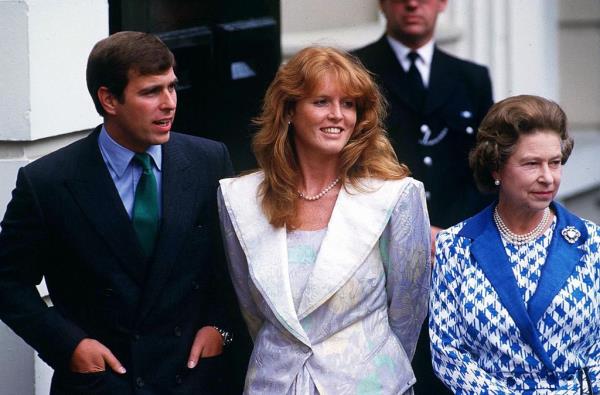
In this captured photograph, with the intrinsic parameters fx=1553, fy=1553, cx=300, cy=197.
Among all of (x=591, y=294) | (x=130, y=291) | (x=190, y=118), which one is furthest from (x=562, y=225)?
(x=190, y=118)

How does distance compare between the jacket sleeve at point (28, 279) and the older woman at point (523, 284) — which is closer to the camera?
the older woman at point (523, 284)

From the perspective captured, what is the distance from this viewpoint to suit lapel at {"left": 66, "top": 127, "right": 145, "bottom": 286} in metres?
4.34

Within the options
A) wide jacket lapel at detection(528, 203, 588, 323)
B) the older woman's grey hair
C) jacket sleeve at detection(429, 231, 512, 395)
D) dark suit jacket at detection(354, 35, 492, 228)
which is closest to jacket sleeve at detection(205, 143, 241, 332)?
jacket sleeve at detection(429, 231, 512, 395)

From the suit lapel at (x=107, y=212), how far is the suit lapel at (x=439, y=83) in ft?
5.80

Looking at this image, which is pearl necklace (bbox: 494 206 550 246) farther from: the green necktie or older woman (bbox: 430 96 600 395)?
the green necktie

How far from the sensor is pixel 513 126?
13.8ft

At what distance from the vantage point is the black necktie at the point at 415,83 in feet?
19.1

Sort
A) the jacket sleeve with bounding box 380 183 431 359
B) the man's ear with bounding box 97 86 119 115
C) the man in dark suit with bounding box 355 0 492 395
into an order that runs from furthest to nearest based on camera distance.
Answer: the man in dark suit with bounding box 355 0 492 395
the jacket sleeve with bounding box 380 183 431 359
the man's ear with bounding box 97 86 119 115

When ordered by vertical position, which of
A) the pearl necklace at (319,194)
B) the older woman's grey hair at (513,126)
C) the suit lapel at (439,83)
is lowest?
the pearl necklace at (319,194)

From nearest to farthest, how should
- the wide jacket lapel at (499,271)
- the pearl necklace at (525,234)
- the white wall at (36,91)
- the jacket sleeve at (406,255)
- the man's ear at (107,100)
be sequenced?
the wide jacket lapel at (499,271), the pearl necklace at (525,234), the man's ear at (107,100), the jacket sleeve at (406,255), the white wall at (36,91)

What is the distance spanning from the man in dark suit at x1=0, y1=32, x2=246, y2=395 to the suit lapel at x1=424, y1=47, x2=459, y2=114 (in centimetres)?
161

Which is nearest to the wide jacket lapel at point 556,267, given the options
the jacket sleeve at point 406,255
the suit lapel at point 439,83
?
the jacket sleeve at point 406,255

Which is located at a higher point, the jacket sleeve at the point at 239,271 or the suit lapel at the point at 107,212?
the suit lapel at the point at 107,212

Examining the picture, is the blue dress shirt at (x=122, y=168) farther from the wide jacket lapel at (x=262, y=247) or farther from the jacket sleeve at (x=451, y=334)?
the jacket sleeve at (x=451, y=334)
